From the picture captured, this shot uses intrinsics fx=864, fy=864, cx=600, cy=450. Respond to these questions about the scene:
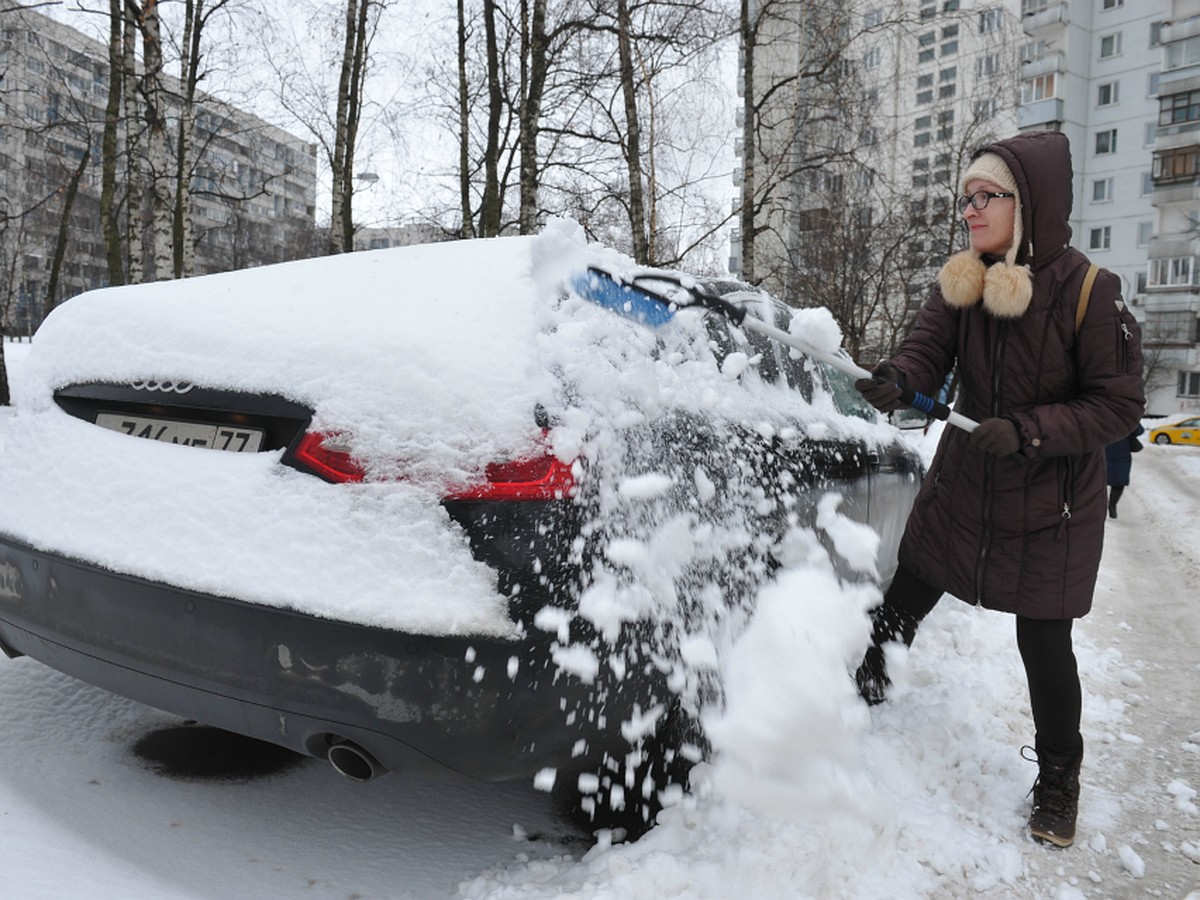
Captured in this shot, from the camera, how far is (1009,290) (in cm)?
233

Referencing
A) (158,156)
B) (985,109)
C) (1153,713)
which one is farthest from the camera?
(985,109)

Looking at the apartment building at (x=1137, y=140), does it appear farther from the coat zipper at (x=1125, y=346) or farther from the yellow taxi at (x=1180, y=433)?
the coat zipper at (x=1125, y=346)

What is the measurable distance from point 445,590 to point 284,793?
1.11m

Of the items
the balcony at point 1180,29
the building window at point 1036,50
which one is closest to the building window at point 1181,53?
the balcony at point 1180,29

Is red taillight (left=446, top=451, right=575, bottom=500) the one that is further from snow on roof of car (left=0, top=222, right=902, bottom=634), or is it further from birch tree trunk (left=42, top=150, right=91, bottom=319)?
birch tree trunk (left=42, top=150, right=91, bottom=319)

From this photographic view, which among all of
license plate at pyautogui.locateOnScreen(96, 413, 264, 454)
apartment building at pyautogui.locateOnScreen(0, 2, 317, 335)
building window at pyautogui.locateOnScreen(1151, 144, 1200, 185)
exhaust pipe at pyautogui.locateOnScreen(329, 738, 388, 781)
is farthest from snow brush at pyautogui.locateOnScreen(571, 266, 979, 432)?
building window at pyautogui.locateOnScreen(1151, 144, 1200, 185)

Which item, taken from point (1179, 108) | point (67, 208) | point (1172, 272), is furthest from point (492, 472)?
point (1179, 108)

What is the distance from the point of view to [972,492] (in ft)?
8.25

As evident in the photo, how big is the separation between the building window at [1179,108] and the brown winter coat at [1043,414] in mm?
47303

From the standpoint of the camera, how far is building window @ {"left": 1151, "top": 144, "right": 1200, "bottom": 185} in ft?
130

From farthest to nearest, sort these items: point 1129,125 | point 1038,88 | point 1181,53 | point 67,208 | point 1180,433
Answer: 1. point 1038,88
2. point 1129,125
3. point 1181,53
4. point 1180,433
5. point 67,208

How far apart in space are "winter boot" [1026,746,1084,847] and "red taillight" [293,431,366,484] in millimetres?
2029

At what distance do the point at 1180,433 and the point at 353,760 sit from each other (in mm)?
33875

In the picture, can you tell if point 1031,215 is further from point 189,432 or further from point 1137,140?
point 1137,140
